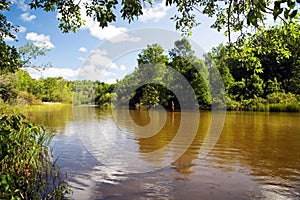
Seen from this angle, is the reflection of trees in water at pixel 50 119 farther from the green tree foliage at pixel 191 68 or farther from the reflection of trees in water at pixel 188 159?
the green tree foliage at pixel 191 68

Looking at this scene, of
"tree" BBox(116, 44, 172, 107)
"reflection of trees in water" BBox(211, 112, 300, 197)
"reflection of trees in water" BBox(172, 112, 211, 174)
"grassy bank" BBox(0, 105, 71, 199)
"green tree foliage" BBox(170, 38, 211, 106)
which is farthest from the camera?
"tree" BBox(116, 44, 172, 107)

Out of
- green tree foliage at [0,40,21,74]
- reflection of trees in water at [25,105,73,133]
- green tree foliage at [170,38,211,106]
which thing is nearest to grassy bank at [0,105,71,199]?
green tree foliage at [0,40,21,74]

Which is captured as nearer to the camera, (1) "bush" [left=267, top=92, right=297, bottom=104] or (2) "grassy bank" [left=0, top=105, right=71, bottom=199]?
(2) "grassy bank" [left=0, top=105, right=71, bottom=199]

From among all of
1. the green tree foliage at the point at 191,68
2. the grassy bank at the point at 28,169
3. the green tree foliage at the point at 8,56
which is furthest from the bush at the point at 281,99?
the grassy bank at the point at 28,169

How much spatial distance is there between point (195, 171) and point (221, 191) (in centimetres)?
142

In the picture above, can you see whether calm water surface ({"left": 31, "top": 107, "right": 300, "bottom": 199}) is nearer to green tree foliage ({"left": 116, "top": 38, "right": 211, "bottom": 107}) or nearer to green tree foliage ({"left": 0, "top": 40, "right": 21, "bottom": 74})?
green tree foliage ({"left": 0, "top": 40, "right": 21, "bottom": 74})

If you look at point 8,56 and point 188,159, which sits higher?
point 8,56

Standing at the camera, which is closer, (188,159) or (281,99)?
(188,159)

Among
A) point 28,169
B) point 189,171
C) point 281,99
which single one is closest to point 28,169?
point 28,169

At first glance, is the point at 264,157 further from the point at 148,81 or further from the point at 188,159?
the point at 148,81

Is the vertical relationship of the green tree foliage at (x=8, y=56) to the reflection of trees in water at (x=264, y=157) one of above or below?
above

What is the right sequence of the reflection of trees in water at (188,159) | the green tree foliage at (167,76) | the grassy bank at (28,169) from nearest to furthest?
the grassy bank at (28,169), the reflection of trees in water at (188,159), the green tree foliage at (167,76)

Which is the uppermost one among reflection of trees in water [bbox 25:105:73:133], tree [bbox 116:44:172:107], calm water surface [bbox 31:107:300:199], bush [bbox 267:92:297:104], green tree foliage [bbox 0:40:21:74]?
tree [bbox 116:44:172:107]

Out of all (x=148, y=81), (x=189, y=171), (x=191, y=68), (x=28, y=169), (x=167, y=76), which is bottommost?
(x=189, y=171)
